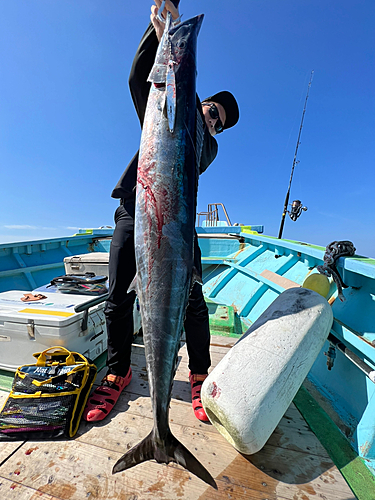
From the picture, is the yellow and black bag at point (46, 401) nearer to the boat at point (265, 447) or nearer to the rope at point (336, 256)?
the boat at point (265, 447)

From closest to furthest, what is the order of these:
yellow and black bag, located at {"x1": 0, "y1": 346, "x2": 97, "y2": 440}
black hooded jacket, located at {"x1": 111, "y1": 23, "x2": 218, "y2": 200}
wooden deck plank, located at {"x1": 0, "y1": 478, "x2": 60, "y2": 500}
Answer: wooden deck plank, located at {"x1": 0, "y1": 478, "x2": 60, "y2": 500}
yellow and black bag, located at {"x1": 0, "y1": 346, "x2": 97, "y2": 440}
black hooded jacket, located at {"x1": 111, "y1": 23, "x2": 218, "y2": 200}

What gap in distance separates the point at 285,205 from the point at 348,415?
5.83 m

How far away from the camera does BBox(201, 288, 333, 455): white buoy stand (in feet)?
4.64

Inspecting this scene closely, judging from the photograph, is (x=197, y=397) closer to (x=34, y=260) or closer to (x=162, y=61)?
(x=162, y=61)

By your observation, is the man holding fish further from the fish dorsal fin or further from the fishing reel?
the fishing reel

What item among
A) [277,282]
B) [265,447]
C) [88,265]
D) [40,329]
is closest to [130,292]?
[40,329]

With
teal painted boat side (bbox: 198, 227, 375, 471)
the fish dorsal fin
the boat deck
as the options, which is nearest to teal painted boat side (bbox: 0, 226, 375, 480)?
teal painted boat side (bbox: 198, 227, 375, 471)

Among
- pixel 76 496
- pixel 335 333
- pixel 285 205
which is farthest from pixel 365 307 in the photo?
pixel 285 205

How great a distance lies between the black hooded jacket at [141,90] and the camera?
1.73 meters

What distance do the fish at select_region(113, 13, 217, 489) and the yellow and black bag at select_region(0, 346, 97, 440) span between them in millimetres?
606

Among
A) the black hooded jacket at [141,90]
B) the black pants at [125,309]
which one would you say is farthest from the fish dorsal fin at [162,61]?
the black pants at [125,309]

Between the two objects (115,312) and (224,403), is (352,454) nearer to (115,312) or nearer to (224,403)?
(224,403)

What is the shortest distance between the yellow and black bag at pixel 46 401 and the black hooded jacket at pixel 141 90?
1.44 m

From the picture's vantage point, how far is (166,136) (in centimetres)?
142
